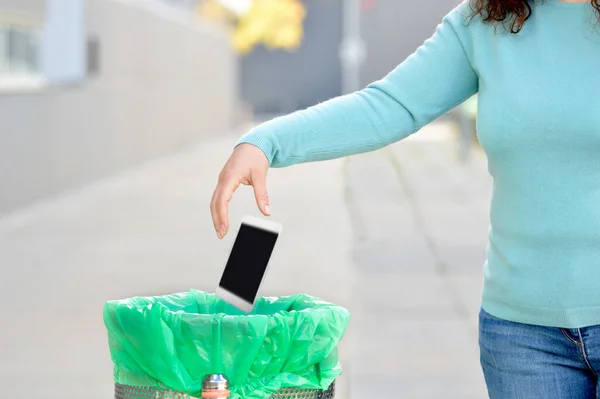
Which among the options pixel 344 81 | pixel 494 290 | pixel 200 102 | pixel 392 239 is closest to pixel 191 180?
pixel 392 239

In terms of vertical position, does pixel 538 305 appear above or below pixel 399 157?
below

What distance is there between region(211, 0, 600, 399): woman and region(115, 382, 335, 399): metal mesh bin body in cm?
31

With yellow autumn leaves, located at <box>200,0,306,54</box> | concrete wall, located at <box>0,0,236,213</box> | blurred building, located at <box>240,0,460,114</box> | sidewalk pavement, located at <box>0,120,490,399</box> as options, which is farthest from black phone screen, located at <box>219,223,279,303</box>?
blurred building, located at <box>240,0,460,114</box>

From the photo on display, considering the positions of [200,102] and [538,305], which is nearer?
[538,305]

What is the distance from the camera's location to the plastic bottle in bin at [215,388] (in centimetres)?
200

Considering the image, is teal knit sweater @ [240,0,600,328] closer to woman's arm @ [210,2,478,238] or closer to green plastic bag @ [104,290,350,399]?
woman's arm @ [210,2,478,238]

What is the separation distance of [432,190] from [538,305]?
531 inches

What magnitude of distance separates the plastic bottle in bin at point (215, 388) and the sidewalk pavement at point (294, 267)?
3.22 metres

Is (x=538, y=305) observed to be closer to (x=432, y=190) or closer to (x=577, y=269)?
(x=577, y=269)

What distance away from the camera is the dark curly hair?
6.79 ft

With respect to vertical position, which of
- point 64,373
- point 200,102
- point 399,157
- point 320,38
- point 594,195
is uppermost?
point 320,38

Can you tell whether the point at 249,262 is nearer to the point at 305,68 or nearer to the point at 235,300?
the point at 235,300

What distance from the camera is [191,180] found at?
57.1ft

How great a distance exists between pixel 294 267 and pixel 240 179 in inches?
264
